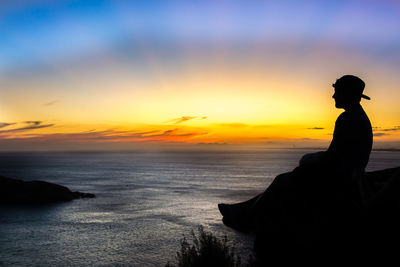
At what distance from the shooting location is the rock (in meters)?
45.6

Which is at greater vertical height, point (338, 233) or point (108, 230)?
point (338, 233)

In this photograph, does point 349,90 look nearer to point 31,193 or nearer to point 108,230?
point 108,230

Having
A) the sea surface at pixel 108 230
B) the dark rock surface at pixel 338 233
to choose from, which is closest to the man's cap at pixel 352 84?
the dark rock surface at pixel 338 233

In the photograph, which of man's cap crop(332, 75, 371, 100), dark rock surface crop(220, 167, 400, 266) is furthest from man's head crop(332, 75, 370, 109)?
dark rock surface crop(220, 167, 400, 266)

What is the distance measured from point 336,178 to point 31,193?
156 ft

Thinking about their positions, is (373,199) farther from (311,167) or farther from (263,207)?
(263,207)

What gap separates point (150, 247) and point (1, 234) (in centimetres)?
1367

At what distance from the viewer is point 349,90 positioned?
698cm

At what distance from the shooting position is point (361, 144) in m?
6.77

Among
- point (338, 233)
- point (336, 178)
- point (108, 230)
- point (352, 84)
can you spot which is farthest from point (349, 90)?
point (108, 230)

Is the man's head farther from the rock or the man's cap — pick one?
the rock

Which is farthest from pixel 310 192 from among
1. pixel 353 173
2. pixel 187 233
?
pixel 187 233

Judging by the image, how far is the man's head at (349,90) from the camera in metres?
6.96

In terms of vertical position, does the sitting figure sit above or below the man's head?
below
